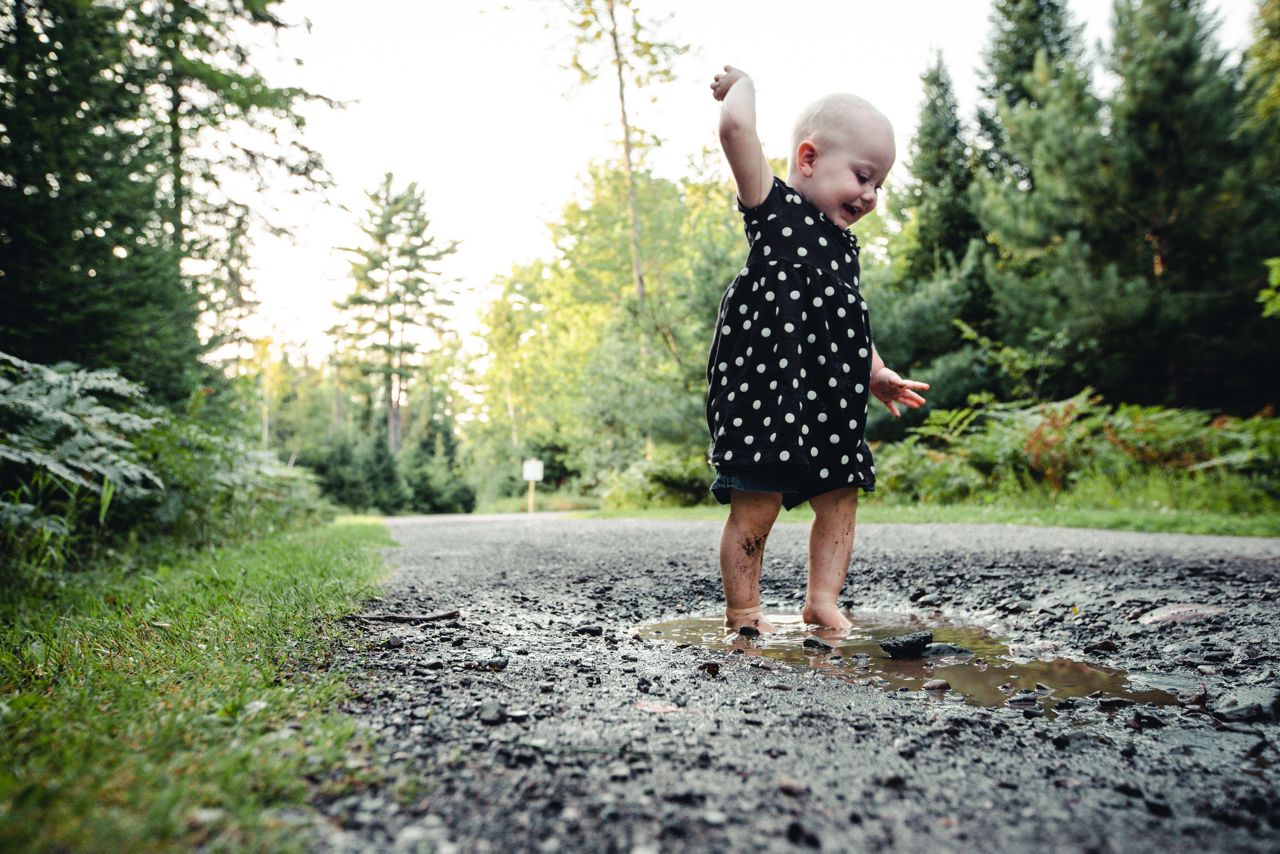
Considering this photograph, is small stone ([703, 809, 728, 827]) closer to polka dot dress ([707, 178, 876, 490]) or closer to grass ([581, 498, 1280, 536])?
polka dot dress ([707, 178, 876, 490])

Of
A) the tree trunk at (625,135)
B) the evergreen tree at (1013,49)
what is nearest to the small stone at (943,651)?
the tree trunk at (625,135)

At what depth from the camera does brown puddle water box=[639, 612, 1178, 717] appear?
164 centimetres

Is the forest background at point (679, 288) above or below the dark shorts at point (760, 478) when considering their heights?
above

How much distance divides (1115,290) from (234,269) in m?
14.1

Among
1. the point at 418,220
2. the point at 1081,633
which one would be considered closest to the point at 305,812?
the point at 1081,633

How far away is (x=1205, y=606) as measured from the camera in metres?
2.42

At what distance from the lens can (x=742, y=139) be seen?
2.31 m

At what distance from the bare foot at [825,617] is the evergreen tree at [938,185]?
15.4 meters

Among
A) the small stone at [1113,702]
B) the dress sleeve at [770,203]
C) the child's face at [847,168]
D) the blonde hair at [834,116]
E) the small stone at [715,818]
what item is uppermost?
the blonde hair at [834,116]

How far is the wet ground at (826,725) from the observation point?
3.14 ft

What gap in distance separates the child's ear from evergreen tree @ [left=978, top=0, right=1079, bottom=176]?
19653 millimetres

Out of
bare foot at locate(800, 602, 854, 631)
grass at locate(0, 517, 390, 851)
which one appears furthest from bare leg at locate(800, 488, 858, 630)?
grass at locate(0, 517, 390, 851)

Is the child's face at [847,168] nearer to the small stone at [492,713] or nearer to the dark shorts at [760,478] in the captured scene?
the dark shorts at [760,478]

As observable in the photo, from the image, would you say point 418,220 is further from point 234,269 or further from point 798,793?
point 798,793
